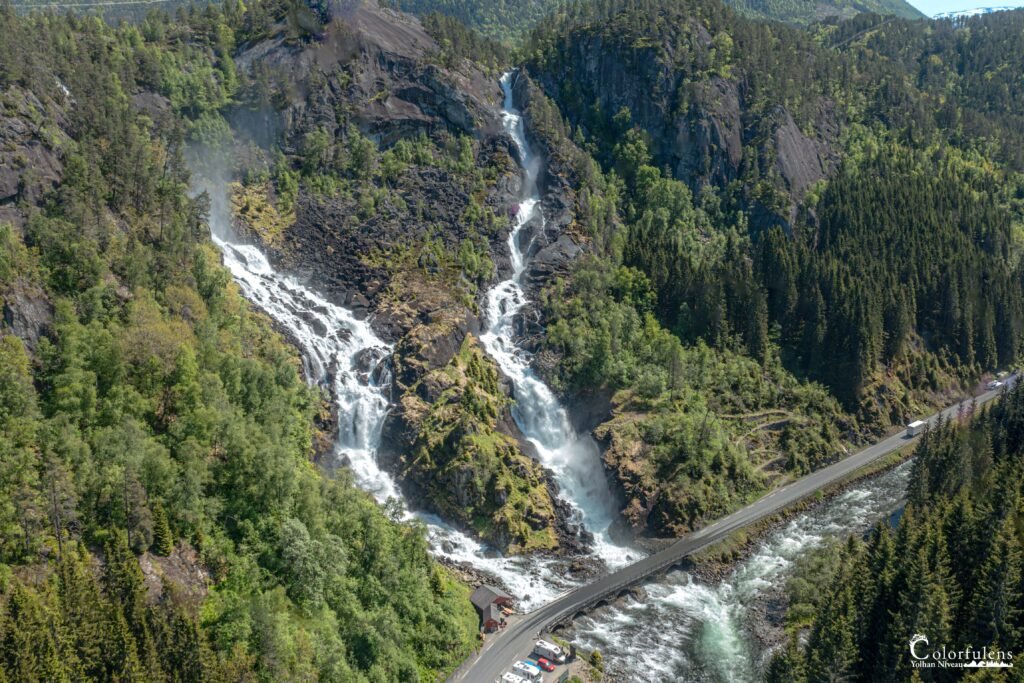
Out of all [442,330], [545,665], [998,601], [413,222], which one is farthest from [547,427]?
[998,601]

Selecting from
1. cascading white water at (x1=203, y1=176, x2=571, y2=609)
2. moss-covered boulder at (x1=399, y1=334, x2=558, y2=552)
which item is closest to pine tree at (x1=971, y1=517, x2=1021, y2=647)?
cascading white water at (x1=203, y1=176, x2=571, y2=609)

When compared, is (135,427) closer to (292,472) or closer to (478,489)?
(292,472)

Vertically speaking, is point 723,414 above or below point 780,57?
below

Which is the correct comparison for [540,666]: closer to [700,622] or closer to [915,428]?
[700,622]

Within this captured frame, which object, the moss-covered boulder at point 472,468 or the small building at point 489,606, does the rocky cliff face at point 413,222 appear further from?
the small building at point 489,606

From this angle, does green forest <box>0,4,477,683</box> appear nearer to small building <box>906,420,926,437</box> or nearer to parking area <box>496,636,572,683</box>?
parking area <box>496,636,572,683</box>

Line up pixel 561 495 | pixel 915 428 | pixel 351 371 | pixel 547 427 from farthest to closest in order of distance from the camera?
pixel 915 428 < pixel 547 427 < pixel 351 371 < pixel 561 495

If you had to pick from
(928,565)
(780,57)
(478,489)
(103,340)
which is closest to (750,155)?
(780,57)
